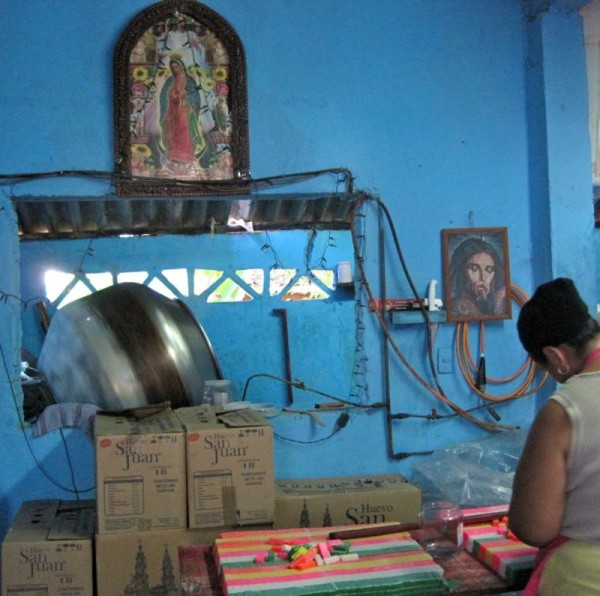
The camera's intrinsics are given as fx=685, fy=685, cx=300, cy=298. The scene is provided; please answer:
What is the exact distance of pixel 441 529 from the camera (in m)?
2.16

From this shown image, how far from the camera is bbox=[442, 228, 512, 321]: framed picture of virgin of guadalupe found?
393 centimetres

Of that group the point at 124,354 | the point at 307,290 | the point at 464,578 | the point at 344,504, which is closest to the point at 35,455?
the point at 124,354

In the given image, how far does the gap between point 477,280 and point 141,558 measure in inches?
94.5

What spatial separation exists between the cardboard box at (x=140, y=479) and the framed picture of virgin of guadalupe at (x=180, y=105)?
1.57 metres

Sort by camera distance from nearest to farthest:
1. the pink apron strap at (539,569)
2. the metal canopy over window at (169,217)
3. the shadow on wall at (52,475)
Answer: the pink apron strap at (539,569) → the shadow on wall at (52,475) → the metal canopy over window at (169,217)

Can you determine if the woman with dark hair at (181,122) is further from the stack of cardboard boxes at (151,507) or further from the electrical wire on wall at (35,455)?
the stack of cardboard boxes at (151,507)

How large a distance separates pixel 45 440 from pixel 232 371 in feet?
7.79

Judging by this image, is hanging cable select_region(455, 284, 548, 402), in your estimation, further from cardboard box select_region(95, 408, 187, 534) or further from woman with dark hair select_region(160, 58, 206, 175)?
cardboard box select_region(95, 408, 187, 534)

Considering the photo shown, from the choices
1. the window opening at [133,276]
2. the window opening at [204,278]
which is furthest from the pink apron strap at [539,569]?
the window opening at [133,276]

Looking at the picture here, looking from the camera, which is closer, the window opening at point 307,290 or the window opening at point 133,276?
the window opening at point 133,276

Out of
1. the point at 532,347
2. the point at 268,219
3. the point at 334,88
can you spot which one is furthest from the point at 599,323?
the point at 268,219

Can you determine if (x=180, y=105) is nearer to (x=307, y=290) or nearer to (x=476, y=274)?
(x=476, y=274)

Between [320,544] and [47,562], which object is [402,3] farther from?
[47,562]

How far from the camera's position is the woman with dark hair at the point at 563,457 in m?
1.57
